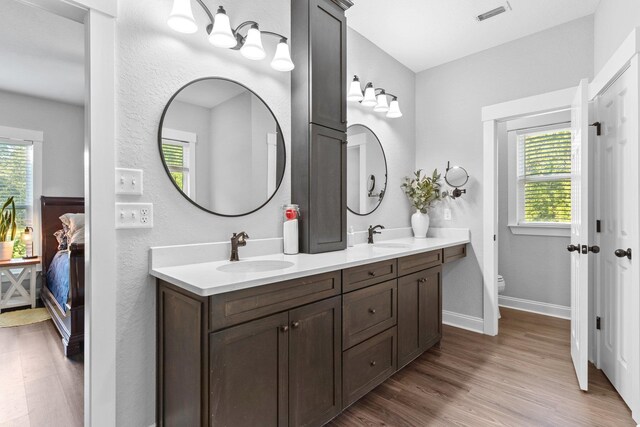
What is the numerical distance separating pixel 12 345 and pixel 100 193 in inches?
99.1

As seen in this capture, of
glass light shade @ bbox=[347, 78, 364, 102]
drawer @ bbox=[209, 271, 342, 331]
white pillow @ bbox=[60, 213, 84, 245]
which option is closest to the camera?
drawer @ bbox=[209, 271, 342, 331]

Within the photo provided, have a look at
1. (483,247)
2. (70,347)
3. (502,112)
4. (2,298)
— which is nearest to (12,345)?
(70,347)

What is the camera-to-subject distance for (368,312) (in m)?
1.97

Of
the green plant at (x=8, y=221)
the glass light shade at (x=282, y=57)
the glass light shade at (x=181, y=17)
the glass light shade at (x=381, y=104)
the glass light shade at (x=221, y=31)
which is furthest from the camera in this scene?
the green plant at (x=8, y=221)

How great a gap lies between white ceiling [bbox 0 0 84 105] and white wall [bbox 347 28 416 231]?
92.4 inches

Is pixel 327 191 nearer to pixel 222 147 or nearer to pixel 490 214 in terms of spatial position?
pixel 222 147

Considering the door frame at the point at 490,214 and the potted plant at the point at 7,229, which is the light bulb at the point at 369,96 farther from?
the potted plant at the point at 7,229

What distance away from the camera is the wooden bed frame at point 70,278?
2637 mm

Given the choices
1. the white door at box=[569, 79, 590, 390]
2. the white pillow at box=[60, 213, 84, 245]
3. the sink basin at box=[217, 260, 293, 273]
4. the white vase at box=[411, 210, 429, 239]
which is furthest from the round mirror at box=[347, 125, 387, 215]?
the white pillow at box=[60, 213, 84, 245]

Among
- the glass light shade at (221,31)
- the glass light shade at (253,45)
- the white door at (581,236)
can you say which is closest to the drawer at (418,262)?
the white door at (581,236)

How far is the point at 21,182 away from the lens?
4.14 m

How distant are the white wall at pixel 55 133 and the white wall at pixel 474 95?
4.56 metres

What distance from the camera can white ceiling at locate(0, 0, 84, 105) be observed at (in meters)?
2.48

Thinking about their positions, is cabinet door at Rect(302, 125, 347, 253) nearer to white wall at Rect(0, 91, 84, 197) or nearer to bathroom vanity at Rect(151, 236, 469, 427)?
bathroom vanity at Rect(151, 236, 469, 427)
